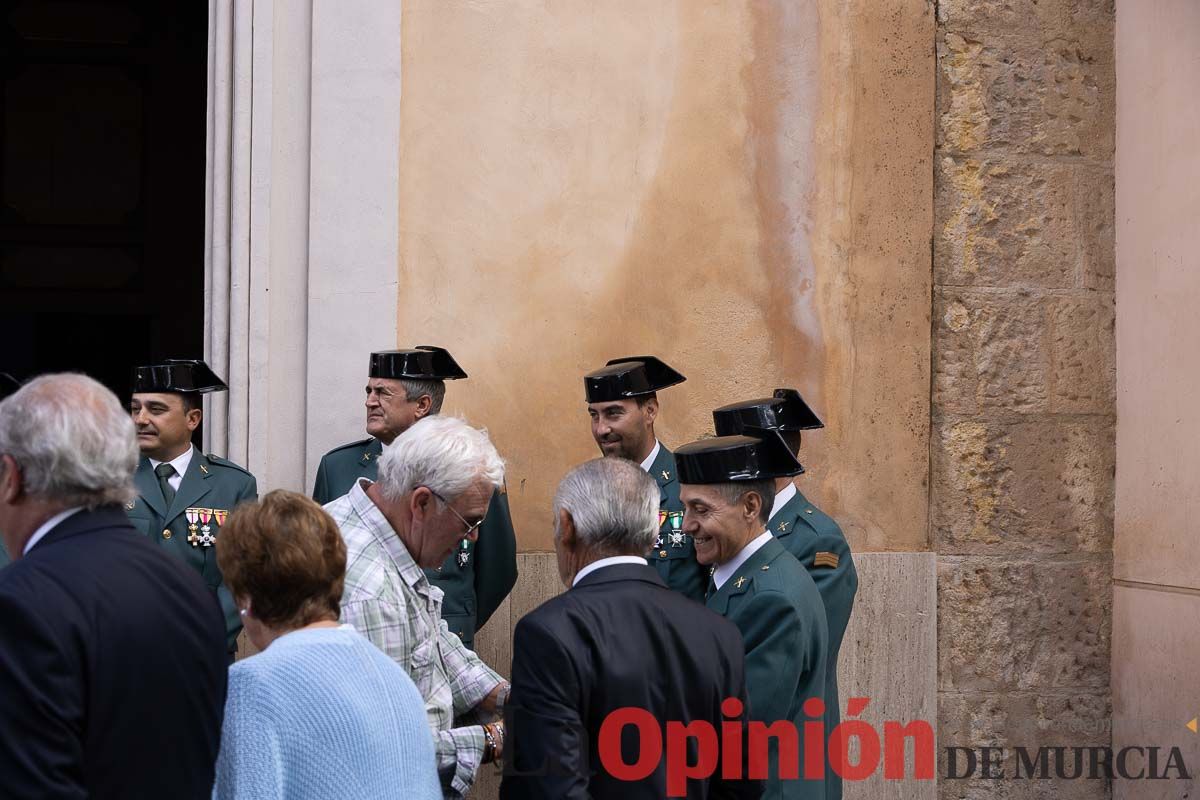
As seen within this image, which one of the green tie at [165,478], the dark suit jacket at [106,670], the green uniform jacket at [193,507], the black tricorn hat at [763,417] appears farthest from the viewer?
the green tie at [165,478]

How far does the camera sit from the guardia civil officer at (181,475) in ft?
17.4

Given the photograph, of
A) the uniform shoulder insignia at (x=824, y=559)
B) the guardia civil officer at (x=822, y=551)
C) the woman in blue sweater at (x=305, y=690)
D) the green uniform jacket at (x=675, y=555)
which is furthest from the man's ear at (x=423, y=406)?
the woman in blue sweater at (x=305, y=690)

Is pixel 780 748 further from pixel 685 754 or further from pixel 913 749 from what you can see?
pixel 913 749

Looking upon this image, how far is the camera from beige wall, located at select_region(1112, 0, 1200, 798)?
5.76m

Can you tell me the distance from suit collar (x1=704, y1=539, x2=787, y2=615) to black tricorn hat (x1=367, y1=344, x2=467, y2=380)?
6.51 ft

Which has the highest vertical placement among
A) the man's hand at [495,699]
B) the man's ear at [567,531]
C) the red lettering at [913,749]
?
the man's ear at [567,531]

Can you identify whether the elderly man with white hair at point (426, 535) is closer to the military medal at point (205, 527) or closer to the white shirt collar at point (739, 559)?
the white shirt collar at point (739, 559)

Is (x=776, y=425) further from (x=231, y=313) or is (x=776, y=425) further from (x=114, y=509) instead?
(x=114, y=509)

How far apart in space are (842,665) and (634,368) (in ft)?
4.86

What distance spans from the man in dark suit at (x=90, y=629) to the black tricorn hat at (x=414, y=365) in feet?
9.30

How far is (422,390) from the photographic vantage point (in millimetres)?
5438

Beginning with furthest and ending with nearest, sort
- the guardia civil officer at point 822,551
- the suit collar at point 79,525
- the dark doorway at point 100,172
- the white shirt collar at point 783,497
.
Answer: the dark doorway at point 100,172 < the white shirt collar at point 783,497 < the guardia civil officer at point 822,551 < the suit collar at point 79,525

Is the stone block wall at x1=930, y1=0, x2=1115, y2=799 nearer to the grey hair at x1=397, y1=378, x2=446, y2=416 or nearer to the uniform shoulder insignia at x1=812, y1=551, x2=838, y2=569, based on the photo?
the uniform shoulder insignia at x1=812, y1=551, x2=838, y2=569

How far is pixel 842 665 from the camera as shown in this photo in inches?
233
